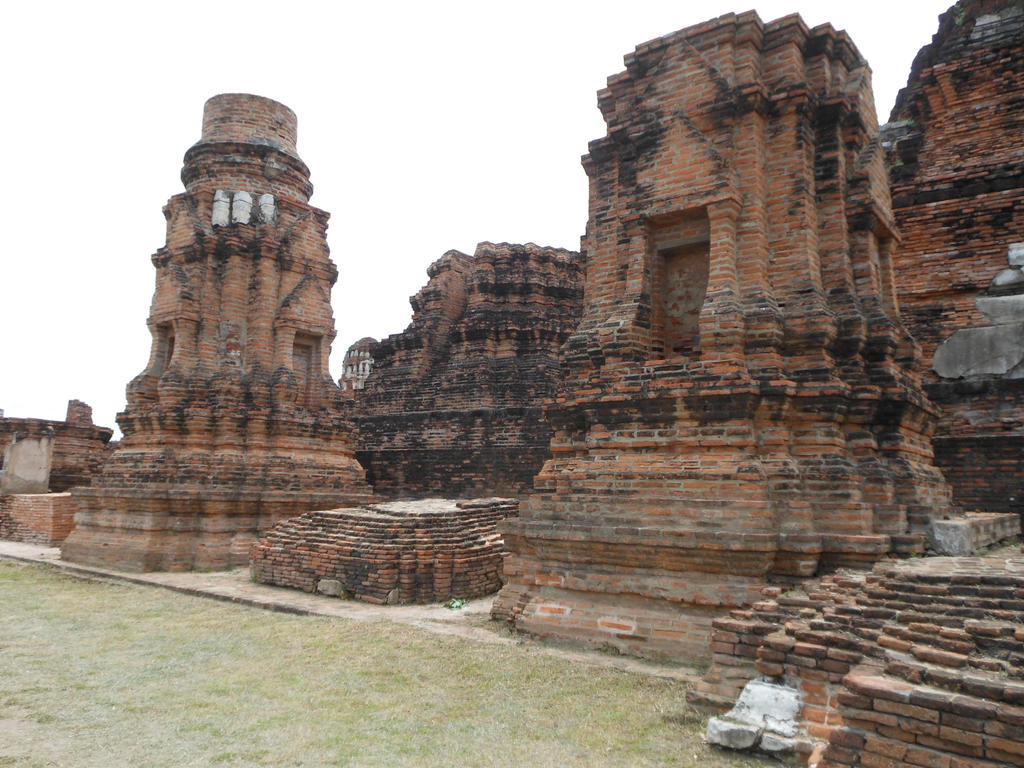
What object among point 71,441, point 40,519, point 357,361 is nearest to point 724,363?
point 40,519

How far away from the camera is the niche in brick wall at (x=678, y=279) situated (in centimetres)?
745

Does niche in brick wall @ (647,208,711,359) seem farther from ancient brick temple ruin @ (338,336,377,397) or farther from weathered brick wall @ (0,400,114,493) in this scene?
ancient brick temple ruin @ (338,336,377,397)

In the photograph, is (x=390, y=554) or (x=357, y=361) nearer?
(x=390, y=554)

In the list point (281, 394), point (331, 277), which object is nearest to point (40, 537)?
point (281, 394)

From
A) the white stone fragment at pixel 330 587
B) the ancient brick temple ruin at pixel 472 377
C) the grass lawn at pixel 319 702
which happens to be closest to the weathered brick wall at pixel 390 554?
the white stone fragment at pixel 330 587

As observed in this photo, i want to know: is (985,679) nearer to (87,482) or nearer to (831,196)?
(831,196)

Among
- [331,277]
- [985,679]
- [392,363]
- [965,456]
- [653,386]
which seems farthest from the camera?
[392,363]

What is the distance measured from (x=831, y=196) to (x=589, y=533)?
4.06 meters

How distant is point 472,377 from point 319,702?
13.3 meters

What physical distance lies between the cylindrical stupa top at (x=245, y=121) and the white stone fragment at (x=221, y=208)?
1.15m

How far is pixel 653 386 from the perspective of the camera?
6.77 meters

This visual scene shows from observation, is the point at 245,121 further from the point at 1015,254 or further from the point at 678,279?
the point at 1015,254

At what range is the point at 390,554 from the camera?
8.91 meters

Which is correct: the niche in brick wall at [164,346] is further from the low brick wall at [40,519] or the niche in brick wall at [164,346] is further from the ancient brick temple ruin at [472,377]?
the ancient brick temple ruin at [472,377]
